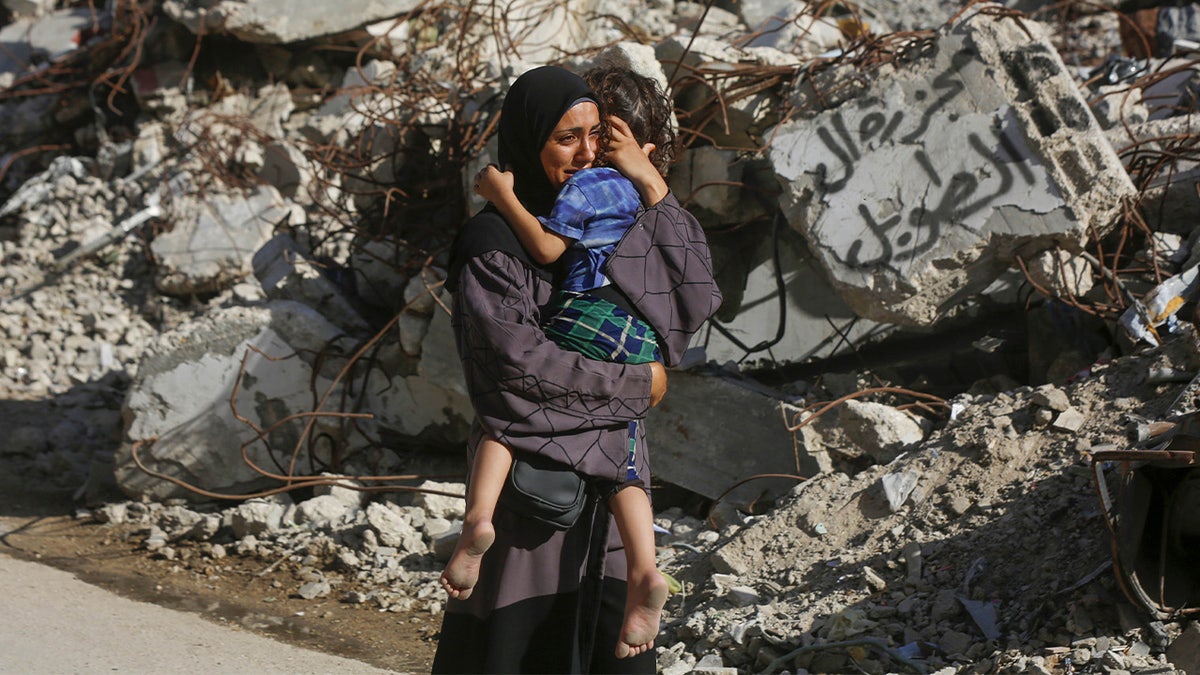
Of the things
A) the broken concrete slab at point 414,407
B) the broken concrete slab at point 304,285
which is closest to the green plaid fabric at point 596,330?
the broken concrete slab at point 414,407

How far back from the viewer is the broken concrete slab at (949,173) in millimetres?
4203

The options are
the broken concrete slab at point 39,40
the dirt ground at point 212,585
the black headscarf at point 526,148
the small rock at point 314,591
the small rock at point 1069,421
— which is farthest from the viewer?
the broken concrete slab at point 39,40

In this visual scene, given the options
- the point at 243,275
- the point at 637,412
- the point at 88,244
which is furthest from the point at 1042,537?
the point at 88,244

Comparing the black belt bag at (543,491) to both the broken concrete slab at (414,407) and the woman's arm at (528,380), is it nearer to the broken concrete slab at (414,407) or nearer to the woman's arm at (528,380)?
the woman's arm at (528,380)

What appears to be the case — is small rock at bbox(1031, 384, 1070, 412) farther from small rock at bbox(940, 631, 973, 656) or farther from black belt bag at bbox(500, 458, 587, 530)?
black belt bag at bbox(500, 458, 587, 530)

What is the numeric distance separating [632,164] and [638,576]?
86 cm

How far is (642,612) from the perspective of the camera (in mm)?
2354

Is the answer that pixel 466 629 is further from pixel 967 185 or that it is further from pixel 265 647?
pixel 967 185

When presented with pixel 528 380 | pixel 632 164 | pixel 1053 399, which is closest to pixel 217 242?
pixel 1053 399

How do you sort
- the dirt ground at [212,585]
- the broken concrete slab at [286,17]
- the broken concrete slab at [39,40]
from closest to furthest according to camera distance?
the dirt ground at [212,585] < the broken concrete slab at [286,17] < the broken concrete slab at [39,40]

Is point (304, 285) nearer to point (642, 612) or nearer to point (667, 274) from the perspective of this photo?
point (667, 274)

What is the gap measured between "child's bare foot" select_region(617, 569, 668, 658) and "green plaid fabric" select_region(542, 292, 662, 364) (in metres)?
0.45

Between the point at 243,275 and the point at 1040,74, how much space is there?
454 centimetres

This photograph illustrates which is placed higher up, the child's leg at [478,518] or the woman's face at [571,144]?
the woman's face at [571,144]
